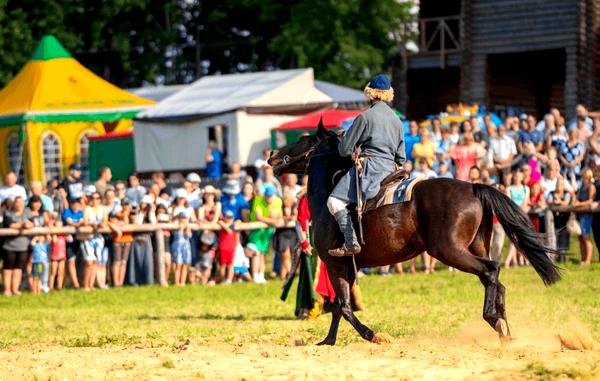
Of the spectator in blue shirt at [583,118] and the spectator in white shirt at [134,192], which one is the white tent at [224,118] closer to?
the spectator in white shirt at [134,192]

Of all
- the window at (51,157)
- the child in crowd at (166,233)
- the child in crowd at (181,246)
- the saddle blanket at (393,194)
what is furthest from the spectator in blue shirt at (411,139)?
the window at (51,157)

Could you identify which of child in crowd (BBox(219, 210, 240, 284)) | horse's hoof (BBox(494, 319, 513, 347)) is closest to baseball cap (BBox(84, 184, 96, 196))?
child in crowd (BBox(219, 210, 240, 284))

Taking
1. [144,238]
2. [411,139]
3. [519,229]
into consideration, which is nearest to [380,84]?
[519,229]

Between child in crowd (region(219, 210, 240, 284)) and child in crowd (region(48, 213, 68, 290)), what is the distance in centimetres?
265

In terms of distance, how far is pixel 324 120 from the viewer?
2891 centimetres

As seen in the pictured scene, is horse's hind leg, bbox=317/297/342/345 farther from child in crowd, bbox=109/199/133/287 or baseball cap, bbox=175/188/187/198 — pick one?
baseball cap, bbox=175/188/187/198

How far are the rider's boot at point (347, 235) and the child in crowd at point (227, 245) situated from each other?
10.7 m

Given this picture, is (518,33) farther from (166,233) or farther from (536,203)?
(166,233)

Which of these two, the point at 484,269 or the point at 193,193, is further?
the point at 193,193

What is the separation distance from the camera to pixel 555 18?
35.8 metres

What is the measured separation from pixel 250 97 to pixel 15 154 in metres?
7.87

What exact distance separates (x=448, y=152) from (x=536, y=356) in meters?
13.9

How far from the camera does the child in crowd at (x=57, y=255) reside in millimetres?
22406

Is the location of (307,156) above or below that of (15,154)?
below
